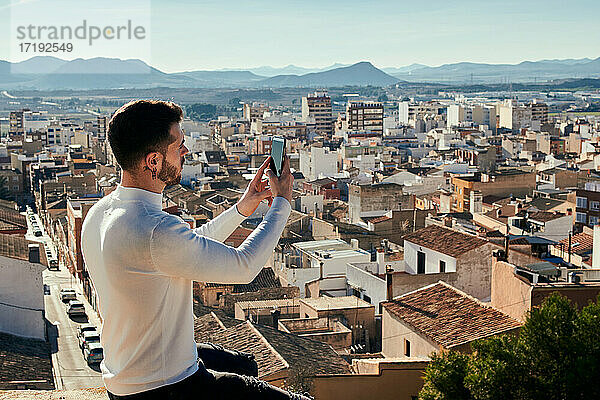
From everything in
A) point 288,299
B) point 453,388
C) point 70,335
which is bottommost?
point 70,335

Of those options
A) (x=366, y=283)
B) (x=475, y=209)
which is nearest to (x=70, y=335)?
(x=366, y=283)

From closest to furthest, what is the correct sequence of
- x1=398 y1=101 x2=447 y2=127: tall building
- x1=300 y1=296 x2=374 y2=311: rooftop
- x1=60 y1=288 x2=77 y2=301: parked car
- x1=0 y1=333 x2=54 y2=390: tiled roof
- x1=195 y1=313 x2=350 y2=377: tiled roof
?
x1=195 y1=313 x2=350 y2=377: tiled roof → x1=0 y1=333 x2=54 y2=390: tiled roof → x1=300 y1=296 x2=374 y2=311: rooftop → x1=60 y1=288 x2=77 y2=301: parked car → x1=398 y1=101 x2=447 y2=127: tall building

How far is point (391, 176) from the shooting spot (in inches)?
1364

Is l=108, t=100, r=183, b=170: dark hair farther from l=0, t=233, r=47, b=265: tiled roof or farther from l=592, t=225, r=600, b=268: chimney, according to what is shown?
l=592, t=225, r=600, b=268: chimney

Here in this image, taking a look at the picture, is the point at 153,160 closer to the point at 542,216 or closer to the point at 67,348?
the point at 67,348

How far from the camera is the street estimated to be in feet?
40.0

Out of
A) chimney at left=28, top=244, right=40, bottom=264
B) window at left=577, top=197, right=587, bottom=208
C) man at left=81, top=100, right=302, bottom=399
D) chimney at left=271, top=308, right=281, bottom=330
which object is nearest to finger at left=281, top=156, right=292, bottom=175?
man at left=81, top=100, right=302, bottom=399

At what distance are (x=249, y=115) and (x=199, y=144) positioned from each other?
1493 inches

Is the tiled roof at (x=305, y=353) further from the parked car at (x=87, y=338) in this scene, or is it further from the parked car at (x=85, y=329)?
the parked car at (x=85, y=329)

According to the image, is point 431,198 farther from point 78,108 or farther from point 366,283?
point 78,108

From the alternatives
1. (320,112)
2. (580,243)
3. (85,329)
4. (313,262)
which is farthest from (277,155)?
(320,112)

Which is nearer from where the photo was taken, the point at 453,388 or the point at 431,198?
the point at 453,388

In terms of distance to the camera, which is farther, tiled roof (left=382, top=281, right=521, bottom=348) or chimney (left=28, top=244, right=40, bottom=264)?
chimney (left=28, top=244, right=40, bottom=264)

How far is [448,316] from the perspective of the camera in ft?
30.3
